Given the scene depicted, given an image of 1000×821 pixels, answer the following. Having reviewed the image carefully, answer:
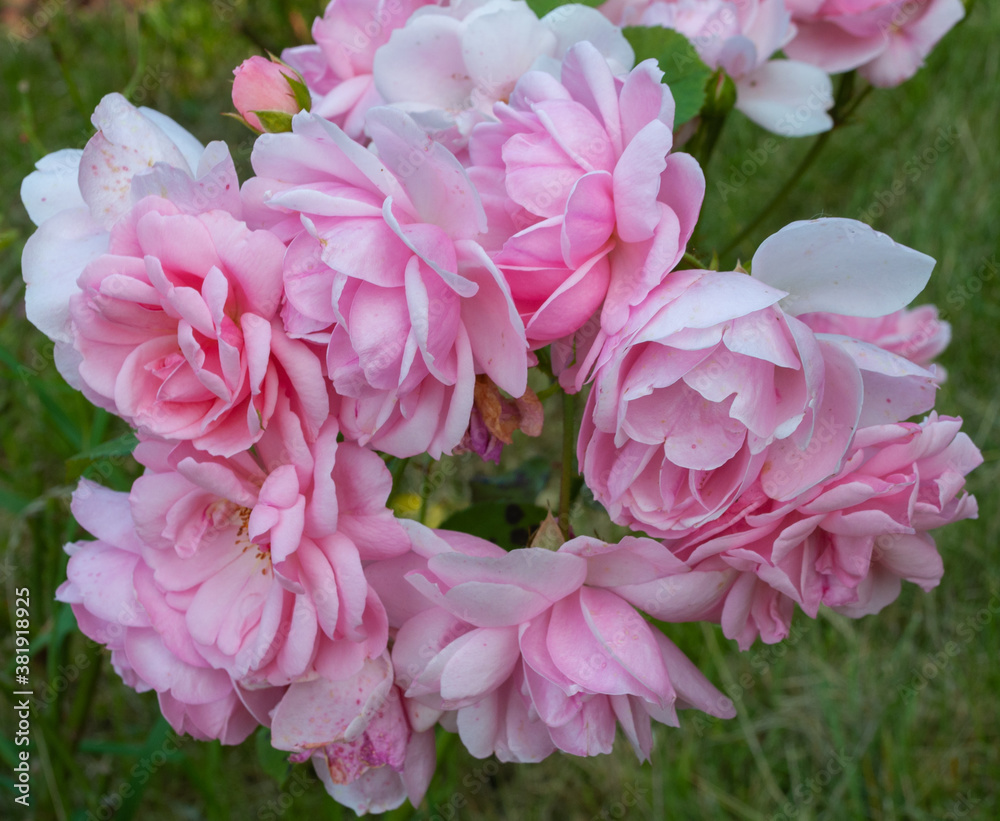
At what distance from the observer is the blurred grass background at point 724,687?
1.14m

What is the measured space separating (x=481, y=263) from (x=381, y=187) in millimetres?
66

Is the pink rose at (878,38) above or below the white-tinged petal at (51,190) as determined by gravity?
below

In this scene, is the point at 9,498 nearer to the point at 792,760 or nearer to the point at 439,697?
the point at 439,697

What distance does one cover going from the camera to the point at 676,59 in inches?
27.0

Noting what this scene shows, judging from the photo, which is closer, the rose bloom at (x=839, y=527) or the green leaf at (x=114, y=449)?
the rose bloom at (x=839, y=527)

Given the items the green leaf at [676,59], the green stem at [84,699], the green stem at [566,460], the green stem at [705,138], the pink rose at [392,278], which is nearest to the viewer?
the pink rose at [392,278]

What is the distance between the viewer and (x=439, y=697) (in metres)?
0.57

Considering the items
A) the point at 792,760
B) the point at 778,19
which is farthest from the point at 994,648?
the point at 778,19

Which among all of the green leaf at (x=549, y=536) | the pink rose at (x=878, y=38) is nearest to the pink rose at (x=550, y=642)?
the green leaf at (x=549, y=536)

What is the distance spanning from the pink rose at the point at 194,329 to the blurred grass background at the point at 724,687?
0.17 m

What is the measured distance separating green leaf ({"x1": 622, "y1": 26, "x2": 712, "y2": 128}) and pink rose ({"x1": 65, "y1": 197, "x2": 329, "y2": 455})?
0.33 metres

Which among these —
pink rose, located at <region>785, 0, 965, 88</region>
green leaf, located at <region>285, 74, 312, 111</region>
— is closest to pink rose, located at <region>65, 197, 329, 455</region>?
green leaf, located at <region>285, 74, 312, 111</region>

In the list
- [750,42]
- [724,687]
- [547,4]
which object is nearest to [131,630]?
[547,4]

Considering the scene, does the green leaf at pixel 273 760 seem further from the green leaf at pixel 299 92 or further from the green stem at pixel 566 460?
the green leaf at pixel 299 92
